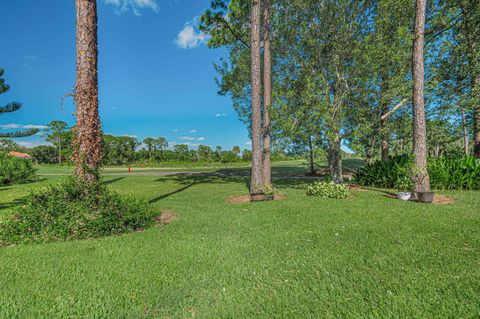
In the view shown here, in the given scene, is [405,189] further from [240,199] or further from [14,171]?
[14,171]

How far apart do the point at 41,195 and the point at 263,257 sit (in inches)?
184

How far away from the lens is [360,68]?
9.34 metres

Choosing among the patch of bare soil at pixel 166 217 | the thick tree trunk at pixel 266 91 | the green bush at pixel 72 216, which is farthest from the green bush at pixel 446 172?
the green bush at pixel 72 216

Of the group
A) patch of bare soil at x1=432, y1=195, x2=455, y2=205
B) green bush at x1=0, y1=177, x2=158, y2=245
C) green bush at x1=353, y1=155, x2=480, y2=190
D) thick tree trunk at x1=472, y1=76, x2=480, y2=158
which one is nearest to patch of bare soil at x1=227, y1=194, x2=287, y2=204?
green bush at x1=0, y1=177, x2=158, y2=245

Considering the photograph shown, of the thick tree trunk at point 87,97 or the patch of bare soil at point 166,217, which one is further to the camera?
the patch of bare soil at point 166,217

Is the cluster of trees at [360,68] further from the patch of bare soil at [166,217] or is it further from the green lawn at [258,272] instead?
the green lawn at [258,272]

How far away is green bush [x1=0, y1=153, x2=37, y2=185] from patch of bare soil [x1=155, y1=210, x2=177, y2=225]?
14848 mm

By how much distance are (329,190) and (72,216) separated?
729 centimetres

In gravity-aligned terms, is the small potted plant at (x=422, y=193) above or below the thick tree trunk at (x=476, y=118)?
below

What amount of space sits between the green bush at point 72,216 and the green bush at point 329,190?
18.8ft

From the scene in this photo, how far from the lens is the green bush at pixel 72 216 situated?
4195mm

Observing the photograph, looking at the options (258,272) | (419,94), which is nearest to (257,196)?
(258,272)

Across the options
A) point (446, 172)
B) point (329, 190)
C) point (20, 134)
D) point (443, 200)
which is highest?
point (20, 134)

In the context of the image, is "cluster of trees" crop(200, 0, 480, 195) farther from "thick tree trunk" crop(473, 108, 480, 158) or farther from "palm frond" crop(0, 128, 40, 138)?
"palm frond" crop(0, 128, 40, 138)
